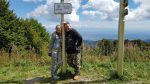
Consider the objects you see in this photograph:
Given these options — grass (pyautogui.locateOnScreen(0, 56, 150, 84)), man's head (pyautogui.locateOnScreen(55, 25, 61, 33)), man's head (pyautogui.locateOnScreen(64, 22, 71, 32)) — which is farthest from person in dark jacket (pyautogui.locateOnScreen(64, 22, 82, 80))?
grass (pyautogui.locateOnScreen(0, 56, 150, 84))

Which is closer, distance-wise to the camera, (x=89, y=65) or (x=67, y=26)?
(x=67, y=26)

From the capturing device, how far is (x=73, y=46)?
33.2 feet

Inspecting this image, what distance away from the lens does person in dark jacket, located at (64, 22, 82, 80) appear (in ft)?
32.7

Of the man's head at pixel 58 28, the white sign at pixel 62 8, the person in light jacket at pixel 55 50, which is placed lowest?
the person in light jacket at pixel 55 50

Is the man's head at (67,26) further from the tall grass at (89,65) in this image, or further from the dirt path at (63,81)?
the tall grass at (89,65)

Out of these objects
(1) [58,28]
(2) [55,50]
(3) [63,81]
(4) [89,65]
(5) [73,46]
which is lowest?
(3) [63,81]

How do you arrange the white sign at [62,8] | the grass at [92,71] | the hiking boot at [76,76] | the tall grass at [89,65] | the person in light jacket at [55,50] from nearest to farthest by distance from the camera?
the white sign at [62,8], the person in light jacket at [55,50], the hiking boot at [76,76], the grass at [92,71], the tall grass at [89,65]

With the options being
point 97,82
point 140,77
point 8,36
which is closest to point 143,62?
point 140,77

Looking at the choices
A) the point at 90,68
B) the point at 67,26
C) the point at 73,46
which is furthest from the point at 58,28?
the point at 90,68

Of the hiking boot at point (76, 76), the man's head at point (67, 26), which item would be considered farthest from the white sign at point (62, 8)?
the hiking boot at point (76, 76)

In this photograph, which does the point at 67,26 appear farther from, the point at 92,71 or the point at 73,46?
the point at 92,71

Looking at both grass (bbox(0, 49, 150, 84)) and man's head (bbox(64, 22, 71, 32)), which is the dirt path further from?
man's head (bbox(64, 22, 71, 32))

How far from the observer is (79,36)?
391 inches

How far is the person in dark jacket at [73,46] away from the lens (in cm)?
996
